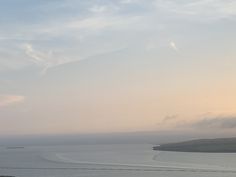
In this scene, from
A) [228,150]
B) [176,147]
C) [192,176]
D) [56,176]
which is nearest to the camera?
[192,176]

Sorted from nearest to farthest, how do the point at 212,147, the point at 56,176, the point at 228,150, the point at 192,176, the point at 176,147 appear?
the point at 192,176
the point at 56,176
the point at 228,150
the point at 212,147
the point at 176,147

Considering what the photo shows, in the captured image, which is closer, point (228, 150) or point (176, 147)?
point (228, 150)

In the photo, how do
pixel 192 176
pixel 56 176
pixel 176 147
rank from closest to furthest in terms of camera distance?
1. pixel 192 176
2. pixel 56 176
3. pixel 176 147

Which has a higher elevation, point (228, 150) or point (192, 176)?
point (228, 150)

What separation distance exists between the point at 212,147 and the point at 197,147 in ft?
24.8

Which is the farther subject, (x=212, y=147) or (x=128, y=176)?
(x=212, y=147)

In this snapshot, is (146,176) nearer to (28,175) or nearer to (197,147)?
(28,175)

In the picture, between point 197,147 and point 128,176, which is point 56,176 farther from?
point 197,147

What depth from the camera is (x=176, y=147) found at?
603 ft

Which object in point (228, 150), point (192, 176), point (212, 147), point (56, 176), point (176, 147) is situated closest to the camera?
point (192, 176)

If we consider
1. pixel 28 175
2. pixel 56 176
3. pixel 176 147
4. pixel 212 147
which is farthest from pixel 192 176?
pixel 176 147

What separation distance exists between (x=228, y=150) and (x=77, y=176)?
313ft

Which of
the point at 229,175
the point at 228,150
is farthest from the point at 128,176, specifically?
the point at 228,150

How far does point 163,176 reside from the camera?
2405 inches
